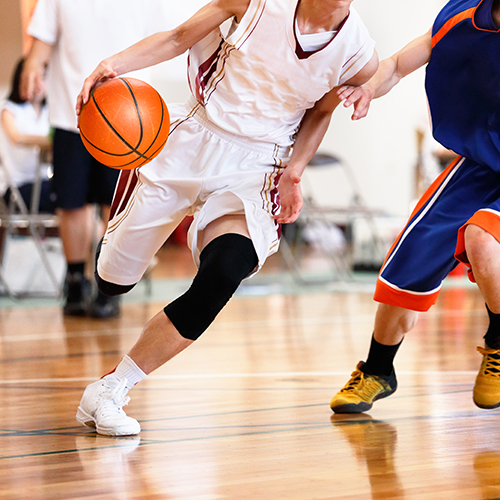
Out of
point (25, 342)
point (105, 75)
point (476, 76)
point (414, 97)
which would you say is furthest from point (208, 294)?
point (414, 97)

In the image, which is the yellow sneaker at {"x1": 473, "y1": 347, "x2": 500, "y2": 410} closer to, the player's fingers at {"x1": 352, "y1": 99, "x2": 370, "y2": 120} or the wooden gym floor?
the wooden gym floor

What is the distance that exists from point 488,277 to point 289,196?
0.54 m

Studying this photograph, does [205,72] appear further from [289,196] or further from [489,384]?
[489,384]

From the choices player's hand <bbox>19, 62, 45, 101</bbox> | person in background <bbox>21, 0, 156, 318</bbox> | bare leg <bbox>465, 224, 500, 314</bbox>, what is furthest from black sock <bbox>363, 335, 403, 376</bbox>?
player's hand <bbox>19, 62, 45, 101</bbox>

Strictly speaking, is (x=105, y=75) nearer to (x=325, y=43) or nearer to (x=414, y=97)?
(x=325, y=43)

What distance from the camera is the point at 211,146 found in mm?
1989

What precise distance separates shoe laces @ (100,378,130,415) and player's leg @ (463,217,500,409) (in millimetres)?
888

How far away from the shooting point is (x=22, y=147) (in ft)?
15.3

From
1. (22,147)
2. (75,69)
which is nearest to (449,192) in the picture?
(75,69)

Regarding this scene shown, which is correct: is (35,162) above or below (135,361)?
below

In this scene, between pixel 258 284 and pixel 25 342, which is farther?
pixel 258 284

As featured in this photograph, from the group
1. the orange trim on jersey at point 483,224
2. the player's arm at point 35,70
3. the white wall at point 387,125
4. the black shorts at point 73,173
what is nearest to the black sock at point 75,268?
the black shorts at point 73,173

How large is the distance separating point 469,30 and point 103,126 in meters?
0.98

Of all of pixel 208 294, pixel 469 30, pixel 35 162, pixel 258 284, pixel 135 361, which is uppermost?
pixel 469 30
